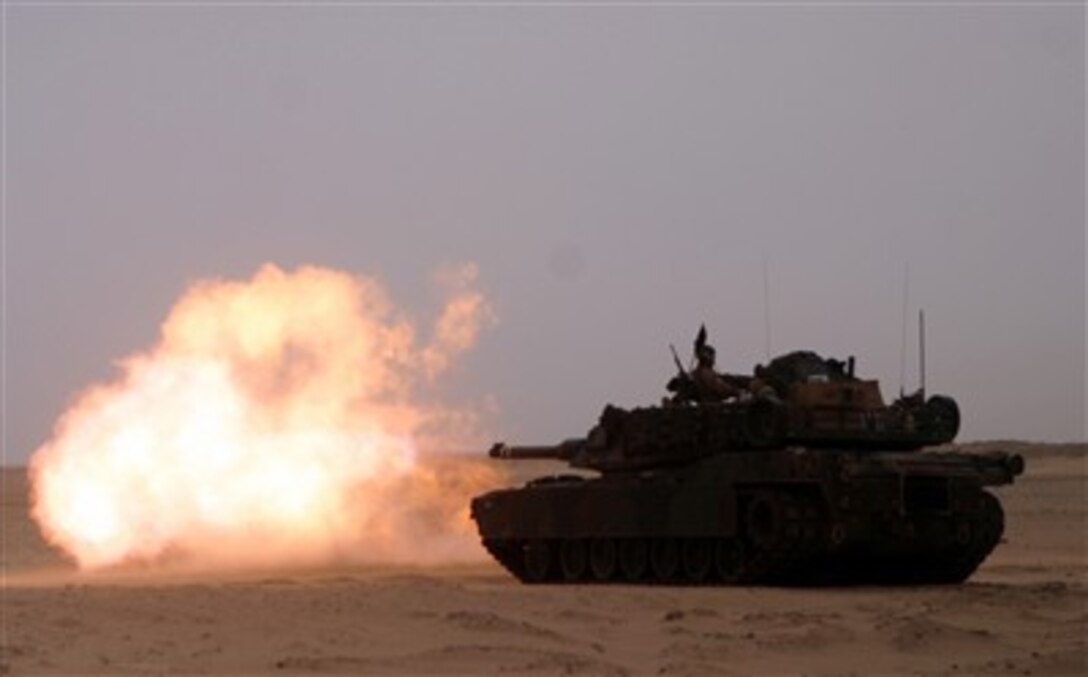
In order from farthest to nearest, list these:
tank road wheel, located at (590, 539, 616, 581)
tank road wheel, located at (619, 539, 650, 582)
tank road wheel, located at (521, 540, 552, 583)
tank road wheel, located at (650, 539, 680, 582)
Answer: tank road wheel, located at (521, 540, 552, 583)
tank road wheel, located at (590, 539, 616, 581)
tank road wheel, located at (619, 539, 650, 582)
tank road wheel, located at (650, 539, 680, 582)

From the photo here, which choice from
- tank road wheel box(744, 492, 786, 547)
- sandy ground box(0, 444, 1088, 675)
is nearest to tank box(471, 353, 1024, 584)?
tank road wheel box(744, 492, 786, 547)

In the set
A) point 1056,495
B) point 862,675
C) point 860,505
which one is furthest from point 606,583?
point 1056,495

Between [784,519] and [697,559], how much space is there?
2151mm

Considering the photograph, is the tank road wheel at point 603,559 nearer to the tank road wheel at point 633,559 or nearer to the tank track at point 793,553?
the tank track at point 793,553

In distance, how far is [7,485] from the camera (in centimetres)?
10256

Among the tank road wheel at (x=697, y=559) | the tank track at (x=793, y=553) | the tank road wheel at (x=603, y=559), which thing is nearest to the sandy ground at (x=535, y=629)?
the tank track at (x=793, y=553)

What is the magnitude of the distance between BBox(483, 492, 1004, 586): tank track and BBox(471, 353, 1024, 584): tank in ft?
0.08

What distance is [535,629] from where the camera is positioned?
19969mm

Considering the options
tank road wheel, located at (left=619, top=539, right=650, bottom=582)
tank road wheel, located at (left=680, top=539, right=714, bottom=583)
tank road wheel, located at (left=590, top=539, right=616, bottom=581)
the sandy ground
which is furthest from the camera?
tank road wheel, located at (left=590, top=539, right=616, bottom=581)

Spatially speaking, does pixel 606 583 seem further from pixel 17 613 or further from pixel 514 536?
pixel 17 613

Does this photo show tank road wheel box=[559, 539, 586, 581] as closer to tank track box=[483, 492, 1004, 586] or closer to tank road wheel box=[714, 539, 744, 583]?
tank track box=[483, 492, 1004, 586]

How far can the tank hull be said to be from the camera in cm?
2661

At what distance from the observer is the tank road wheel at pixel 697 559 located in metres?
28.0

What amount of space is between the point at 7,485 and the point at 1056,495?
193ft
